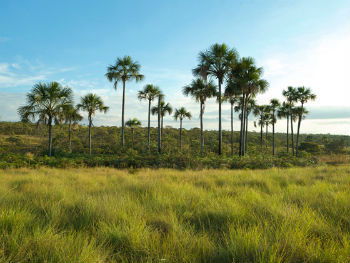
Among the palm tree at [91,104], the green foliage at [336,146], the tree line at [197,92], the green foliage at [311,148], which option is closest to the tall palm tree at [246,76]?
the tree line at [197,92]

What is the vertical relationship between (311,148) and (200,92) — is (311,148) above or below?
below

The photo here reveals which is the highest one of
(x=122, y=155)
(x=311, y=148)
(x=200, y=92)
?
(x=200, y=92)

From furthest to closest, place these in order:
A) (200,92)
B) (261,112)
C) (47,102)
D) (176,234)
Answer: (261,112) → (200,92) → (47,102) → (176,234)

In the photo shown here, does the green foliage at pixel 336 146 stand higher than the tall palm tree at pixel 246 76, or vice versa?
the tall palm tree at pixel 246 76

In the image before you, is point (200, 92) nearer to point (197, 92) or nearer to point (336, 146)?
point (197, 92)

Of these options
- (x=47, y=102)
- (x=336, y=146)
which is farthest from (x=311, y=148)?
(x=47, y=102)

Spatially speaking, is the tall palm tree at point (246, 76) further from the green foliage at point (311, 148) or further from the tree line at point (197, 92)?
the green foliage at point (311, 148)

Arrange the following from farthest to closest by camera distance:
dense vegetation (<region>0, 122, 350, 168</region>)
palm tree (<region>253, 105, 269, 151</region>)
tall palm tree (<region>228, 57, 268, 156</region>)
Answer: palm tree (<region>253, 105, 269, 151</region>) → tall palm tree (<region>228, 57, 268, 156</region>) → dense vegetation (<region>0, 122, 350, 168</region>)

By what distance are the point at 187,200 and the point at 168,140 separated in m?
41.5

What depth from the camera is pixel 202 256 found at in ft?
8.39

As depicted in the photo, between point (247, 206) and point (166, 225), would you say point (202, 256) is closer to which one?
point (166, 225)

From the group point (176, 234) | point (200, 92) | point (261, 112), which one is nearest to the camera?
point (176, 234)

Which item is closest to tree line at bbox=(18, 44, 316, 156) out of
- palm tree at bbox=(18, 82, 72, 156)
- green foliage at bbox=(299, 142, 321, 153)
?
palm tree at bbox=(18, 82, 72, 156)

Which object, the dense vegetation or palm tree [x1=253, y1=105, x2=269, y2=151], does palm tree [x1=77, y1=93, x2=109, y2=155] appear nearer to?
the dense vegetation
